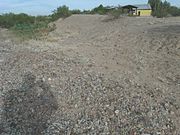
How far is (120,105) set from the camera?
1047 centimetres

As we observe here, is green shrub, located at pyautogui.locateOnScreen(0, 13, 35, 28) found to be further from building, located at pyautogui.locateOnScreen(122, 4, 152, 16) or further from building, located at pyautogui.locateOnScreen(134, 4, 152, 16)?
building, located at pyautogui.locateOnScreen(134, 4, 152, 16)

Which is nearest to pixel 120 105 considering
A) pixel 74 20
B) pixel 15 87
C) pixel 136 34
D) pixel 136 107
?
pixel 136 107

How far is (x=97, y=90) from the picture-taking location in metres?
12.0

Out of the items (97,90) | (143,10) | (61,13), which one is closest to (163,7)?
(143,10)

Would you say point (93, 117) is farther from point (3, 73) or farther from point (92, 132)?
point (3, 73)

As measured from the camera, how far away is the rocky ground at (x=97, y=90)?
9.37 meters

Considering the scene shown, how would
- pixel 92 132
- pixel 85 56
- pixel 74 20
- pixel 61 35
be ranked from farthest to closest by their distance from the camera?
pixel 74 20 → pixel 61 35 → pixel 85 56 → pixel 92 132

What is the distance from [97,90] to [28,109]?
237 centimetres

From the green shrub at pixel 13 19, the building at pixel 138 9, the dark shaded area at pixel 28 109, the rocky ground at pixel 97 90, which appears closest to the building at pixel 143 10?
the building at pixel 138 9

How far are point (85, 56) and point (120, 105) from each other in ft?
27.0

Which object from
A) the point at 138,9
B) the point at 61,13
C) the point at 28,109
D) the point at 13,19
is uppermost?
the point at 28,109

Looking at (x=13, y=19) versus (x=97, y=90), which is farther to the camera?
(x=13, y=19)

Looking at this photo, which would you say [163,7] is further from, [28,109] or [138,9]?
[28,109]

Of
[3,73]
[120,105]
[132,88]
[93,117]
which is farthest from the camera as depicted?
[3,73]
